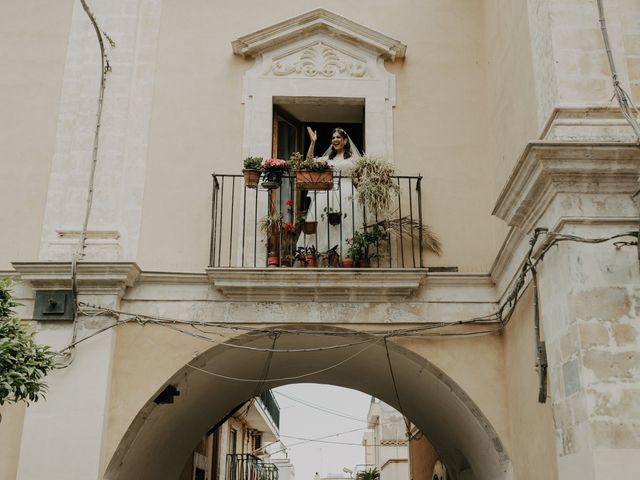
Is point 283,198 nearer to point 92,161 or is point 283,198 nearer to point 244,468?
point 92,161

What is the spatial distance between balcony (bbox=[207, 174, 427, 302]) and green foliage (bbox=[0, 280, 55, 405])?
2011mm

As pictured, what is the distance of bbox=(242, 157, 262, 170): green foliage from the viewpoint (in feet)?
26.1

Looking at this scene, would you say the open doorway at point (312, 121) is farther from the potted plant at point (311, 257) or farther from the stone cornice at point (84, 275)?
the stone cornice at point (84, 275)

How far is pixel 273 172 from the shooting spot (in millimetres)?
8039

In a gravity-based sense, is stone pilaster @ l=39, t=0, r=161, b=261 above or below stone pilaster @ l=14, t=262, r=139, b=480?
above

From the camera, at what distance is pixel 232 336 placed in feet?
25.9

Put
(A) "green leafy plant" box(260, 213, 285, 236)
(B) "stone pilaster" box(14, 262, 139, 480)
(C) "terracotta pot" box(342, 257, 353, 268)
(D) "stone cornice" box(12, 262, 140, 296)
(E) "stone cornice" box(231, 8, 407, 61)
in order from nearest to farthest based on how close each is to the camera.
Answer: (B) "stone pilaster" box(14, 262, 139, 480) < (D) "stone cornice" box(12, 262, 140, 296) < (C) "terracotta pot" box(342, 257, 353, 268) < (A) "green leafy plant" box(260, 213, 285, 236) < (E) "stone cornice" box(231, 8, 407, 61)

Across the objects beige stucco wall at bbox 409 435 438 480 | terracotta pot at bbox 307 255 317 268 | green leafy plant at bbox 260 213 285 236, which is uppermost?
green leafy plant at bbox 260 213 285 236

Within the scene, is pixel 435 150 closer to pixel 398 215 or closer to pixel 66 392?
pixel 398 215

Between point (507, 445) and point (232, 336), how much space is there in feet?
8.84

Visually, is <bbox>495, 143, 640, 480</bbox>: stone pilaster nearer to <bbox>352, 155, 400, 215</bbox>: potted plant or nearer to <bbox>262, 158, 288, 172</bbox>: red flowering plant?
<bbox>352, 155, 400, 215</bbox>: potted plant

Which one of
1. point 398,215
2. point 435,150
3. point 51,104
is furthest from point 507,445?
point 51,104

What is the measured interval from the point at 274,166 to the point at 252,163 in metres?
0.21

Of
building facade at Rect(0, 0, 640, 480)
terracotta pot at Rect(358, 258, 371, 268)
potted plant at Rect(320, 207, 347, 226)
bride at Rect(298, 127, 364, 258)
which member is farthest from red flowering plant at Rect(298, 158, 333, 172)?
terracotta pot at Rect(358, 258, 371, 268)
